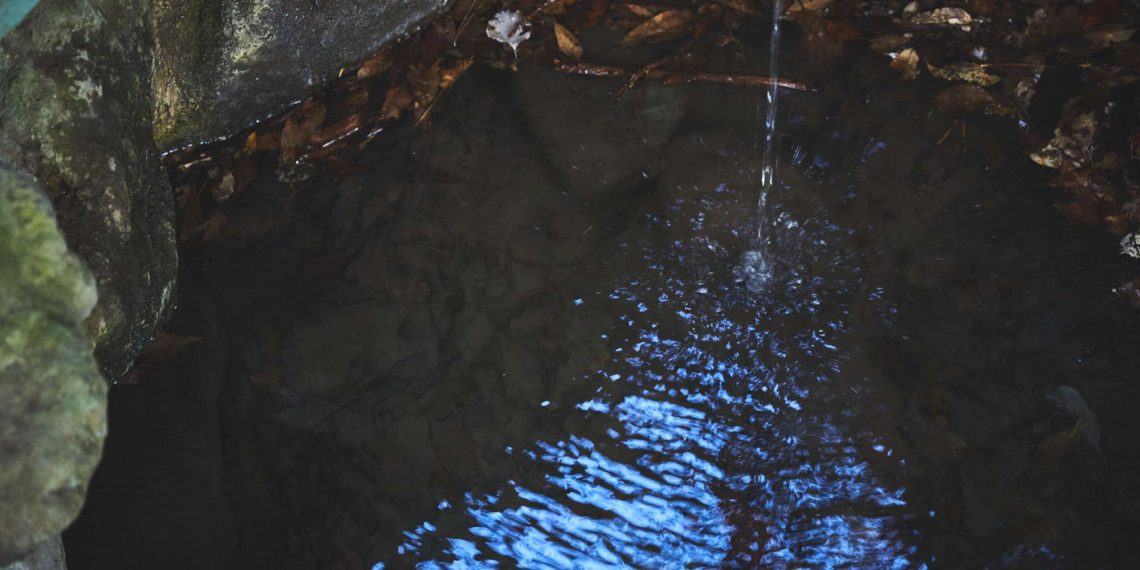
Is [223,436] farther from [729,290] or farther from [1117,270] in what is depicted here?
[1117,270]

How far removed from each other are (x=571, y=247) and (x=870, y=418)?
102 cm

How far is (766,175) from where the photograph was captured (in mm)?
3193

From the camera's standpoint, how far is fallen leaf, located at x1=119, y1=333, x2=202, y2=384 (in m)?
2.74

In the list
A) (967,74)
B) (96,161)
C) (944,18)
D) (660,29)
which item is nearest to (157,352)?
(96,161)

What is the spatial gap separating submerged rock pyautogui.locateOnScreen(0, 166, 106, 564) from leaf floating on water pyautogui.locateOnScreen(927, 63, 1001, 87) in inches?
116

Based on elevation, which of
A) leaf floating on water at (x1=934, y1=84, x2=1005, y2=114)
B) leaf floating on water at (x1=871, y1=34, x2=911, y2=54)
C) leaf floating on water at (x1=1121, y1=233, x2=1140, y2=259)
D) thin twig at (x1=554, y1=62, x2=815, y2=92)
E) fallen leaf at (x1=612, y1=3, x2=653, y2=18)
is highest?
fallen leaf at (x1=612, y1=3, x2=653, y2=18)

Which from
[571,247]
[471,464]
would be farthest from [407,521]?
[571,247]

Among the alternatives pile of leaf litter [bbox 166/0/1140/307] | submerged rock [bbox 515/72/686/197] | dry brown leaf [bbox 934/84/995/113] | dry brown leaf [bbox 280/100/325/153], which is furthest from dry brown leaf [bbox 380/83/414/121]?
dry brown leaf [bbox 934/84/995/113]

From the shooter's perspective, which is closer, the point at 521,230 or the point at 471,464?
the point at 471,464

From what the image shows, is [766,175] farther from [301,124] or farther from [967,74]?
[301,124]

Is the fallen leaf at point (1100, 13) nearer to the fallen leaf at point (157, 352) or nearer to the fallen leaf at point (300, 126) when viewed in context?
the fallen leaf at point (300, 126)

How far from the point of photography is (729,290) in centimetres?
292

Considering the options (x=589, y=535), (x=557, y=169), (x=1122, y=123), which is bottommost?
(x=589, y=535)

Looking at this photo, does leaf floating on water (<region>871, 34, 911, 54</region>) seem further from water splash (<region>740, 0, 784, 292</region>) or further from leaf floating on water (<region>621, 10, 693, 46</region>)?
leaf floating on water (<region>621, 10, 693, 46</region>)
